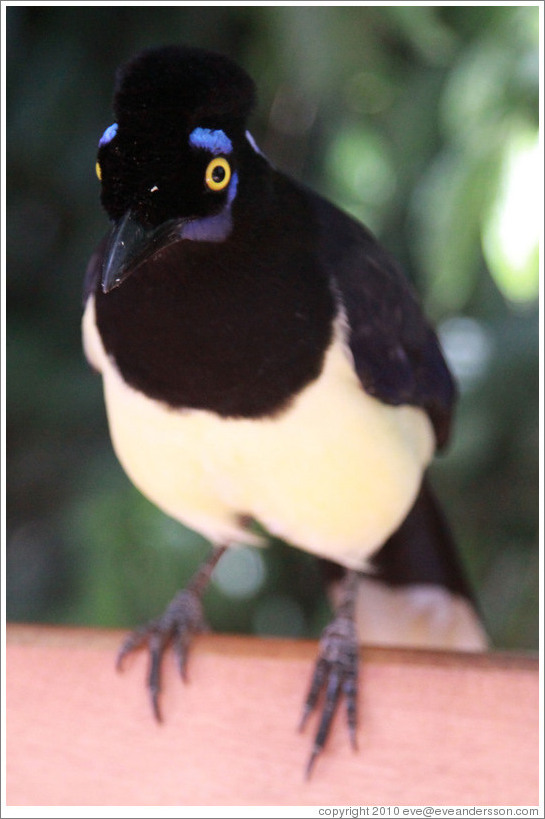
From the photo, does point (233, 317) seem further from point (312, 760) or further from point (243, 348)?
point (312, 760)

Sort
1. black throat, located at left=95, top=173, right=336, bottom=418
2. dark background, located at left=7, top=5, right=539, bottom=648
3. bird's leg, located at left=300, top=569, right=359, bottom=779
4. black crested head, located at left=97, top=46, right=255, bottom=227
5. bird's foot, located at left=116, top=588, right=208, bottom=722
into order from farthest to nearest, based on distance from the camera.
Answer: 1. dark background, located at left=7, top=5, right=539, bottom=648
2. bird's foot, located at left=116, top=588, right=208, bottom=722
3. bird's leg, located at left=300, top=569, right=359, bottom=779
4. black throat, located at left=95, top=173, right=336, bottom=418
5. black crested head, located at left=97, top=46, right=255, bottom=227

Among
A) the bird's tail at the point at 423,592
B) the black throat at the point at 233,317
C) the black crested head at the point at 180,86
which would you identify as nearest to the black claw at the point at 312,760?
the black throat at the point at 233,317

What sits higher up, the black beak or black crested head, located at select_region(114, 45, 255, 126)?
black crested head, located at select_region(114, 45, 255, 126)

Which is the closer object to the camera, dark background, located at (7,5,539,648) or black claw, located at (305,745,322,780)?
black claw, located at (305,745,322,780)

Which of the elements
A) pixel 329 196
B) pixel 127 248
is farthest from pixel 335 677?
pixel 329 196

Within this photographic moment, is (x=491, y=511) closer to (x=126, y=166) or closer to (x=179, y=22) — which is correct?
(x=179, y=22)

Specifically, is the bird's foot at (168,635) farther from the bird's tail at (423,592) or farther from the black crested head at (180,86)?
the black crested head at (180,86)

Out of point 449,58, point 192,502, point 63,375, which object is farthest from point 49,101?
point 192,502

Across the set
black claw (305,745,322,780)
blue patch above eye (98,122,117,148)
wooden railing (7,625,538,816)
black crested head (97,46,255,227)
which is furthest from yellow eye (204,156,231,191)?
black claw (305,745,322,780)

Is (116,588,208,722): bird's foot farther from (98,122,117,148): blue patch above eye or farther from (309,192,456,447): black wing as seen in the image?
(98,122,117,148): blue patch above eye
